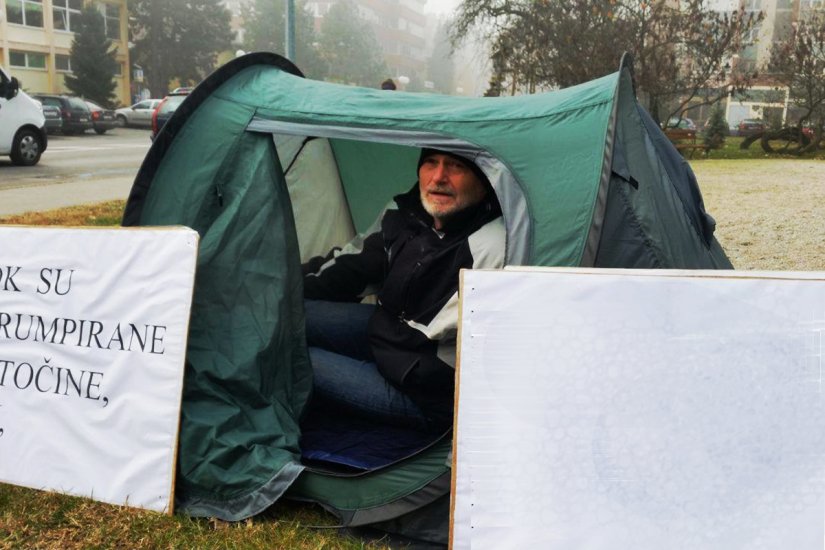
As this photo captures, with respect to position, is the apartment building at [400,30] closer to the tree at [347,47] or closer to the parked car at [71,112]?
the tree at [347,47]

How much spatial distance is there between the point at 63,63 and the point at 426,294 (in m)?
40.4

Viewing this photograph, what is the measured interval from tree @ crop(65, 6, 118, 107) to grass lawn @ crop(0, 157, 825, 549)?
90.7 ft

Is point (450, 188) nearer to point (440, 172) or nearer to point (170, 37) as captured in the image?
point (440, 172)

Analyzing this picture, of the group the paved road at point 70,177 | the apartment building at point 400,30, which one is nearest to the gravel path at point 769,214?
the paved road at point 70,177

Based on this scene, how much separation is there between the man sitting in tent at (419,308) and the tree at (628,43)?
54.7 ft

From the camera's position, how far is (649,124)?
139 inches

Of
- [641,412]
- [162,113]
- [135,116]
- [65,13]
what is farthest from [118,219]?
[65,13]

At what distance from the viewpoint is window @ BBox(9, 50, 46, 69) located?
35719 mm

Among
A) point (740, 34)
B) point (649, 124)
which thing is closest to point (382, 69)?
point (740, 34)

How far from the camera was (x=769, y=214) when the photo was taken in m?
10.1

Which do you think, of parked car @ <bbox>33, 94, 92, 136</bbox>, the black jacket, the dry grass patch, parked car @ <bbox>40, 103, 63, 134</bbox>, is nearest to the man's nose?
the black jacket

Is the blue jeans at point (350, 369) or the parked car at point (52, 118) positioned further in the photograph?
the parked car at point (52, 118)

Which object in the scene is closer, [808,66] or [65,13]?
[808,66]

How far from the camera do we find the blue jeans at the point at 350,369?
3197mm
